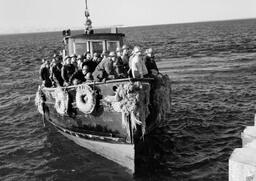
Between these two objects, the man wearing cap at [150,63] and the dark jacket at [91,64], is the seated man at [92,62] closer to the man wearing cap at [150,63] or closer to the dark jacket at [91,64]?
the dark jacket at [91,64]

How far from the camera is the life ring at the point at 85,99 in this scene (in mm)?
11109

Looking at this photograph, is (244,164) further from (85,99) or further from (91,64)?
(91,64)

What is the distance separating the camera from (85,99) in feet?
37.3

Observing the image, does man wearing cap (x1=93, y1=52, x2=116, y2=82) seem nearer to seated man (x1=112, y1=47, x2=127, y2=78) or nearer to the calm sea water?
seated man (x1=112, y1=47, x2=127, y2=78)

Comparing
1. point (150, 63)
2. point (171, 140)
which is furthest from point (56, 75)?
point (171, 140)

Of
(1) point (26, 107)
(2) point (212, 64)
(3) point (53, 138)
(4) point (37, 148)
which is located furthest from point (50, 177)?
(2) point (212, 64)

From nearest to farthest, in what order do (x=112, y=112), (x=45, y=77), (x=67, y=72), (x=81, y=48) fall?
(x=112, y=112) → (x=67, y=72) → (x=45, y=77) → (x=81, y=48)

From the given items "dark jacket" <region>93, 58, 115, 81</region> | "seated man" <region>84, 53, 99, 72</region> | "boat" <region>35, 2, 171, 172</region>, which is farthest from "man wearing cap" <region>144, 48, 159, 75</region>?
"seated man" <region>84, 53, 99, 72</region>

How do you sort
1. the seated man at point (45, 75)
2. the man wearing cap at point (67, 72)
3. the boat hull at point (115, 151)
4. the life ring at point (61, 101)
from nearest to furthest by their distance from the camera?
1. the boat hull at point (115, 151)
2. the life ring at point (61, 101)
3. the man wearing cap at point (67, 72)
4. the seated man at point (45, 75)

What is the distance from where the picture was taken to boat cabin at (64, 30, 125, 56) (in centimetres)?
1470

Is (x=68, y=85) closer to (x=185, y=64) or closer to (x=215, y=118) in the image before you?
(x=215, y=118)

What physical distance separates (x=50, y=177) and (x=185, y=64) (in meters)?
23.8

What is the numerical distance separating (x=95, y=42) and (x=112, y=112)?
197 inches

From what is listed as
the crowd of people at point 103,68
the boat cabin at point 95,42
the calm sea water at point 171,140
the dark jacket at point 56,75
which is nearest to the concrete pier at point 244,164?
the calm sea water at point 171,140
